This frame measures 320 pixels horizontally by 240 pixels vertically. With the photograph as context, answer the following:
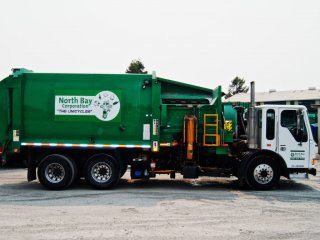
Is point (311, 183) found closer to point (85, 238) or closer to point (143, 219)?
point (143, 219)

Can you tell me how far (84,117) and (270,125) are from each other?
5.37 metres

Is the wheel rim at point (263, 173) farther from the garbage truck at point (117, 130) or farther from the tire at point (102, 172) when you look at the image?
the tire at point (102, 172)

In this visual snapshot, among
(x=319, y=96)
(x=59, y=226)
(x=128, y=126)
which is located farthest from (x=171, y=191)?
(x=319, y=96)

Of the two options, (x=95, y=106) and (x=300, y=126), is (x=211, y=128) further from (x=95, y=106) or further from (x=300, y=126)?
(x=95, y=106)

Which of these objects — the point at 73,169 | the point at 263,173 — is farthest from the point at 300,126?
the point at 73,169

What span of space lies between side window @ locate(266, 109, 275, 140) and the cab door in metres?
0.19

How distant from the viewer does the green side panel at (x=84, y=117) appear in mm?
11398

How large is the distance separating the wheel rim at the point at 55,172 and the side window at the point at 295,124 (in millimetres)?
6485

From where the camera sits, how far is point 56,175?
11281 millimetres

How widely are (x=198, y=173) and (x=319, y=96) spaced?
4301cm

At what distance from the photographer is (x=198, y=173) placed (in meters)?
11.5

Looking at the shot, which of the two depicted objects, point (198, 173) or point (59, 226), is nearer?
point (59, 226)

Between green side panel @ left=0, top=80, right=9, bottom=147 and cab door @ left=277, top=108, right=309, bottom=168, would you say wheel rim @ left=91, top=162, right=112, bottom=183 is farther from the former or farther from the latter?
cab door @ left=277, top=108, right=309, bottom=168

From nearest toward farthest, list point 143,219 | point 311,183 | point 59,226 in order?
point 59,226, point 143,219, point 311,183
